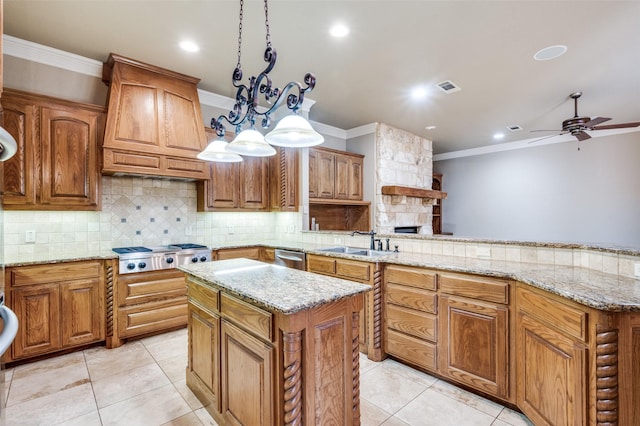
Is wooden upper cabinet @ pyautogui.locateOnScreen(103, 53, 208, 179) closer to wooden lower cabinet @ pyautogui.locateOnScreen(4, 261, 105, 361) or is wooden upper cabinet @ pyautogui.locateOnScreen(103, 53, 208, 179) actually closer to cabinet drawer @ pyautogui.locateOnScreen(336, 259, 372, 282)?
wooden lower cabinet @ pyautogui.locateOnScreen(4, 261, 105, 361)

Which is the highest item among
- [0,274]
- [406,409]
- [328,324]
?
[0,274]

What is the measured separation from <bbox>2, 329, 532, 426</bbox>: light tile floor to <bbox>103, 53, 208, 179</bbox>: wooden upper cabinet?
1.84 m

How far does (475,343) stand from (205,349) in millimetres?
1894

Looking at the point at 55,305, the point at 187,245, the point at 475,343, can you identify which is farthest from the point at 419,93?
the point at 55,305

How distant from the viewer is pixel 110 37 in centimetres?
280

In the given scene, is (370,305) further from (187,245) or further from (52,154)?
(52,154)

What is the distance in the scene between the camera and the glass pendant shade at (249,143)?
6.41 feet

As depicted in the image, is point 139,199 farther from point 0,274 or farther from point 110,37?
point 0,274

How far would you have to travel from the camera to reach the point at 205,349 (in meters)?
2.02

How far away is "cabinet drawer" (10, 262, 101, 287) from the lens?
2.62 metres

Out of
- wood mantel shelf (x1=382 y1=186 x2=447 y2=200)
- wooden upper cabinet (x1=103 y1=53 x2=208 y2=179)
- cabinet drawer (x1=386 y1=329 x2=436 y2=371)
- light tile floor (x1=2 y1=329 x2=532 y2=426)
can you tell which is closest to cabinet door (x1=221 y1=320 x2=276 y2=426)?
light tile floor (x1=2 y1=329 x2=532 y2=426)

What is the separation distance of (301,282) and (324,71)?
101 inches

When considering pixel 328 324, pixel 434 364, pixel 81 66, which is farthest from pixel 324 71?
pixel 434 364

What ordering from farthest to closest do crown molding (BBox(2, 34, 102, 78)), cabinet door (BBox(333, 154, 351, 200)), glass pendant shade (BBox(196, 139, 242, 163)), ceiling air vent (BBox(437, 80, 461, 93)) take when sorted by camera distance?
cabinet door (BBox(333, 154, 351, 200)), ceiling air vent (BBox(437, 80, 461, 93)), crown molding (BBox(2, 34, 102, 78)), glass pendant shade (BBox(196, 139, 242, 163))
